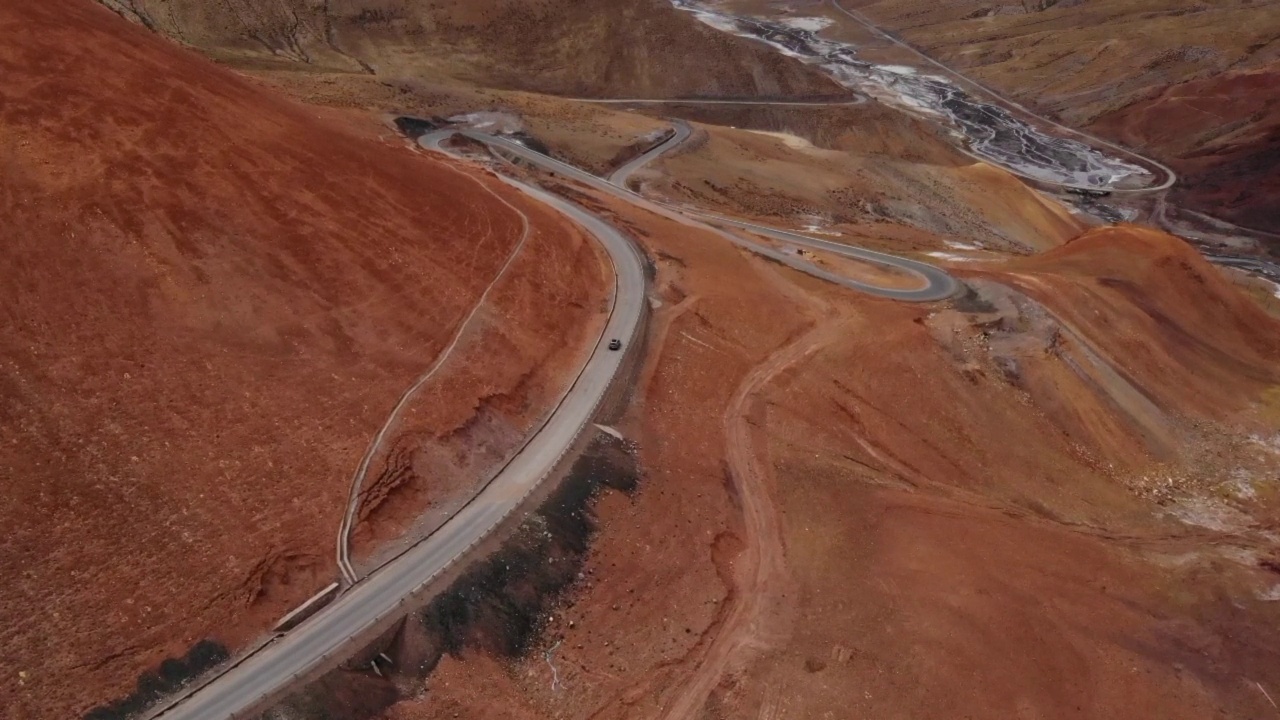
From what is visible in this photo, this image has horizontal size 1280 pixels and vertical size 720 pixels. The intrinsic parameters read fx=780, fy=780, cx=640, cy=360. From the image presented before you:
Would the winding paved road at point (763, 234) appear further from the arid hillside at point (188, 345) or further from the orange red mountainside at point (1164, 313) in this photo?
the arid hillside at point (188, 345)

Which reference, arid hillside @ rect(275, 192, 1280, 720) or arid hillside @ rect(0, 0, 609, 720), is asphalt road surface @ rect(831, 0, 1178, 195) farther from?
arid hillside @ rect(0, 0, 609, 720)

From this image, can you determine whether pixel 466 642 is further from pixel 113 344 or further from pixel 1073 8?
pixel 1073 8

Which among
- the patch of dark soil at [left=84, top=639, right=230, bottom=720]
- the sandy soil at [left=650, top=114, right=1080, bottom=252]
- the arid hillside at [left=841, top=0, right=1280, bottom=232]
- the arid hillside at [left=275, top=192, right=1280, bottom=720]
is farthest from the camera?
the arid hillside at [left=841, top=0, right=1280, bottom=232]

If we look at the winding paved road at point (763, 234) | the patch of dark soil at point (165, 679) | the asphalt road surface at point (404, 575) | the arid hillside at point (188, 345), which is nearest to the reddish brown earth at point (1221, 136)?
the winding paved road at point (763, 234)

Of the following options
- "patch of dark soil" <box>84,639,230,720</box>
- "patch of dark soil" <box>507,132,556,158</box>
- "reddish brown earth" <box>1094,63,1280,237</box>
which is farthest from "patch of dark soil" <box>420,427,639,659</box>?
"reddish brown earth" <box>1094,63,1280,237</box>

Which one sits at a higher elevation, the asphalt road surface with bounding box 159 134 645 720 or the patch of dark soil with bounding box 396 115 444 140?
the patch of dark soil with bounding box 396 115 444 140

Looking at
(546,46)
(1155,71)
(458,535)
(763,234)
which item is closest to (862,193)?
(763,234)
